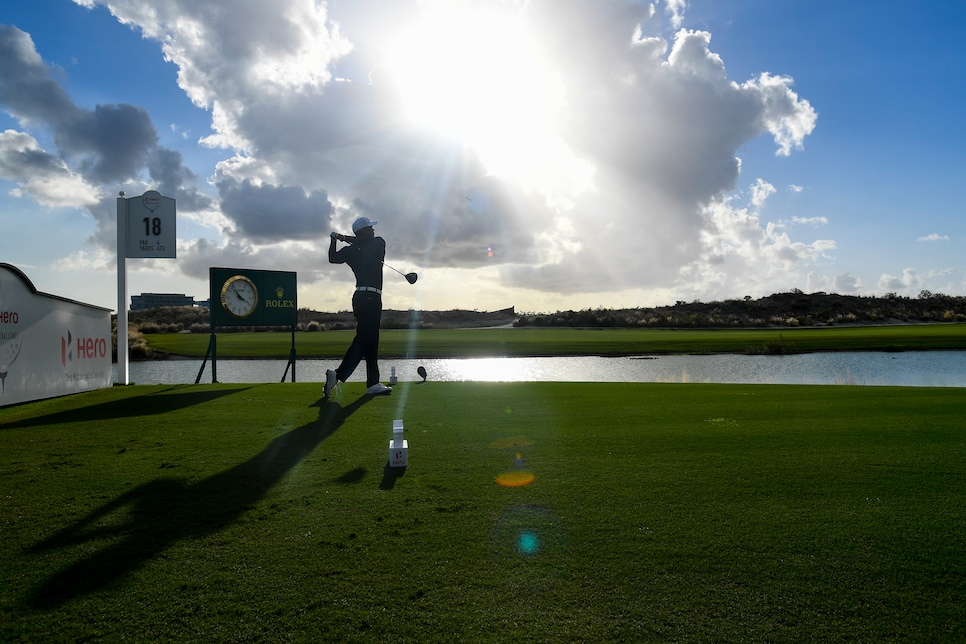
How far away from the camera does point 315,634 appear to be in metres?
2.87

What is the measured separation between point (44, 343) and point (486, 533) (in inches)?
444

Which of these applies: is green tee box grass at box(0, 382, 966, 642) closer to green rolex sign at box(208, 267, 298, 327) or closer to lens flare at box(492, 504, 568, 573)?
lens flare at box(492, 504, 568, 573)

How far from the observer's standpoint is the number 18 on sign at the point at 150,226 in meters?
14.6

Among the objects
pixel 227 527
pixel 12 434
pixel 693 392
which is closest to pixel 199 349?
pixel 12 434

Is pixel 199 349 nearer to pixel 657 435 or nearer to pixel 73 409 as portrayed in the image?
pixel 73 409

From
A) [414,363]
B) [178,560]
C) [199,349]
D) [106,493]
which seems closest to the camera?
[178,560]

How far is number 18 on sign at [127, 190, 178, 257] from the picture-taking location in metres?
14.6

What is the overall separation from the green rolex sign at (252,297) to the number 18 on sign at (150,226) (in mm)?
1361

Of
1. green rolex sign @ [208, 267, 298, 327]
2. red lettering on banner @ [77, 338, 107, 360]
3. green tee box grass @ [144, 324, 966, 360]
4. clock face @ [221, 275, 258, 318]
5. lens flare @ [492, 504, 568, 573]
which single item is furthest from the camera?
green tee box grass @ [144, 324, 966, 360]

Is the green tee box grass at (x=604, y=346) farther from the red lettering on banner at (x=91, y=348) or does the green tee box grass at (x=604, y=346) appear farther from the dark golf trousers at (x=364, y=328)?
the dark golf trousers at (x=364, y=328)

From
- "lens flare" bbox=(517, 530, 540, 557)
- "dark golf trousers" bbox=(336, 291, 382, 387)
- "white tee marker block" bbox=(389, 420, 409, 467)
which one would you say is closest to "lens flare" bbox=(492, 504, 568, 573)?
"lens flare" bbox=(517, 530, 540, 557)

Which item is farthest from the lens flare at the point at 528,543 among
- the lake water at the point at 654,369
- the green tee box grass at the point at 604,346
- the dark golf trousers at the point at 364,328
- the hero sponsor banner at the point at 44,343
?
the green tee box grass at the point at 604,346

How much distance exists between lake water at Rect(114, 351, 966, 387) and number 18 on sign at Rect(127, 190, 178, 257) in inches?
257

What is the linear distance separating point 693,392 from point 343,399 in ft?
24.3
